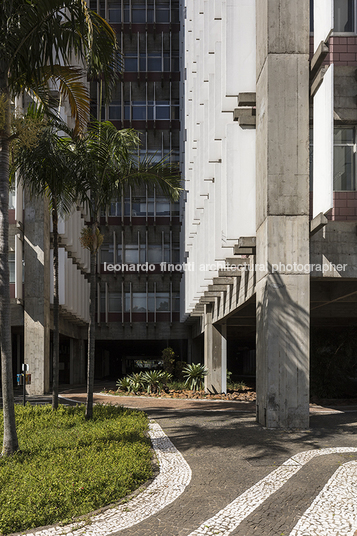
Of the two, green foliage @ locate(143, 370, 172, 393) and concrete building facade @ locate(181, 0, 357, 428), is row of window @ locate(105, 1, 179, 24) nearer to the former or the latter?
green foliage @ locate(143, 370, 172, 393)

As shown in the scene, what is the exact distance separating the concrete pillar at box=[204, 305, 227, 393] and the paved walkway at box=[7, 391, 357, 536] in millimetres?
12490

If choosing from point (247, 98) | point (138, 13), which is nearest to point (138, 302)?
point (138, 13)

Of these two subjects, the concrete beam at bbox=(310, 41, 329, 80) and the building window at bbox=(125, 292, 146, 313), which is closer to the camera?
the concrete beam at bbox=(310, 41, 329, 80)

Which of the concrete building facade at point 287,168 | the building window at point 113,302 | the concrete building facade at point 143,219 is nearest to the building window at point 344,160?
the concrete building facade at point 287,168

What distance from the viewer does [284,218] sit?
1263 cm

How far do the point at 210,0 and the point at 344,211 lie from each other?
10.3m

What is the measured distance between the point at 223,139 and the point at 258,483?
1021 centimetres

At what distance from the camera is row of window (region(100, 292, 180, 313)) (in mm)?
40812

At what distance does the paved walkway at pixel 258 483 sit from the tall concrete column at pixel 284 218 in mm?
1051

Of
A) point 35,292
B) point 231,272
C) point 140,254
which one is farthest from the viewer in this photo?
point 140,254

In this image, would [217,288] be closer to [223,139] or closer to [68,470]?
[223,139]

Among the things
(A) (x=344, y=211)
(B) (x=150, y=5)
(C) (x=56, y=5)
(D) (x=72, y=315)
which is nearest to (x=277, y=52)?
(A) (x=344, y=211)

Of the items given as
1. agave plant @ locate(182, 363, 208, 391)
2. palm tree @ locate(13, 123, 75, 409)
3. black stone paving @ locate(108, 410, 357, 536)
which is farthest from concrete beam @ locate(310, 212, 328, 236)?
agave plant @ locate(182, 363, 208, 391)

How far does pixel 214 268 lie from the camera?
18609 millimetres
